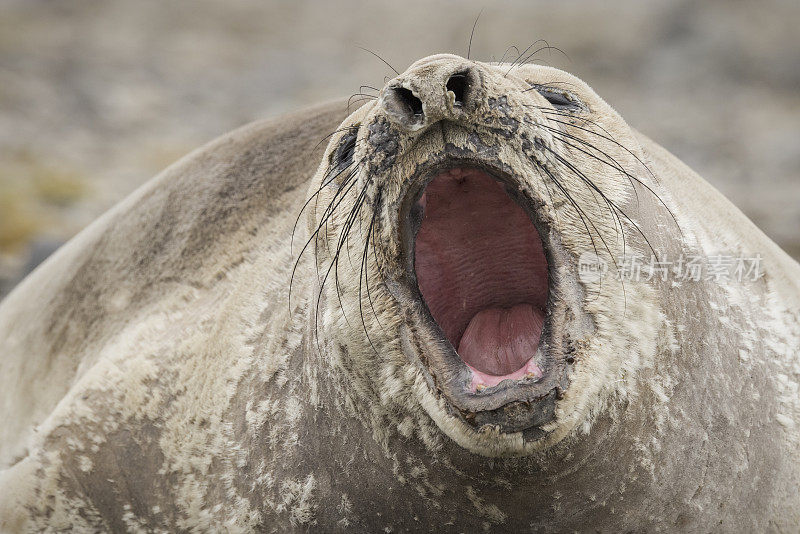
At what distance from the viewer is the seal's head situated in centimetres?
279

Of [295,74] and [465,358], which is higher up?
[295,74]

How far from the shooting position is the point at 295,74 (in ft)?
72.3

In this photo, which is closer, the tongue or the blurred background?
the tongue

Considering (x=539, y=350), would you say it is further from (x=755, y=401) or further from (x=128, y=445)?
(x=128, y=445)

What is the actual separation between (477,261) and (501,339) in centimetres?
36

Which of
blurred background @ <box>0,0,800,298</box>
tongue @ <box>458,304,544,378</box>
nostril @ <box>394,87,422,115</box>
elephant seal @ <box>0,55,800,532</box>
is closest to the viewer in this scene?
nostril @ <box>394,87,422,115</box>

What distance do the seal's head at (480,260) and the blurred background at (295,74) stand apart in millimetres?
4937

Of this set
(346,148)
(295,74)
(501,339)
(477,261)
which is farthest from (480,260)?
(295,74)

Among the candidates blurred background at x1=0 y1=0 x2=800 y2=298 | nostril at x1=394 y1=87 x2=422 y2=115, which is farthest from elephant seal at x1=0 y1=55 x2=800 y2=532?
blurred background at x1=0 y1=0 x2=800 y2=298

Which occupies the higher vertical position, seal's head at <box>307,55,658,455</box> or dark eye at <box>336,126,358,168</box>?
dark eye at <box>336,126,358,168</box>

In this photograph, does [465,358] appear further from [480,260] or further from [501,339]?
[480,260]

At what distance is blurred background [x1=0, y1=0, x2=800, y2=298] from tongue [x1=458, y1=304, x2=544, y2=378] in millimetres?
5084

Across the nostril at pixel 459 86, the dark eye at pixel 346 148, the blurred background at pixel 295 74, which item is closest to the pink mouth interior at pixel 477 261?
the dark eye at pixel 346 148

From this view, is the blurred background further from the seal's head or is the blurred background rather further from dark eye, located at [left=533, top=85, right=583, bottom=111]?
dark eye, located at [left=533, top=85, right=583, bottom=111]
